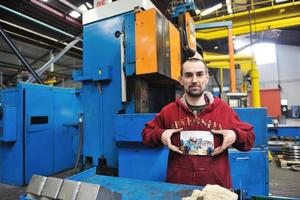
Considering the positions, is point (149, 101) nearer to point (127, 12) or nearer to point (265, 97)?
point (127, 12)

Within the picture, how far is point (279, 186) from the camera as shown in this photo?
9.68 feet

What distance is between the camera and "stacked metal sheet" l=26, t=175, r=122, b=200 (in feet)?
2.45

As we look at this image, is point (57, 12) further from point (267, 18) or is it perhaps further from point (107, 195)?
point (267, 18)

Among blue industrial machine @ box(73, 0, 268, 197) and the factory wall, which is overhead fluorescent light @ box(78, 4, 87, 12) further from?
the factory wall

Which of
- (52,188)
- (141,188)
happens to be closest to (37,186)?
(52,188)

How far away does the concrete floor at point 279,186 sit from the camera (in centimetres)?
275

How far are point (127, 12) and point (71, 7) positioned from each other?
189 centimetres

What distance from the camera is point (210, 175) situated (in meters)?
1.14

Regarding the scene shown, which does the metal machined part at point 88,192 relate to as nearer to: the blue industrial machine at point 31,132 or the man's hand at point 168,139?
the man's hand at point 168,139

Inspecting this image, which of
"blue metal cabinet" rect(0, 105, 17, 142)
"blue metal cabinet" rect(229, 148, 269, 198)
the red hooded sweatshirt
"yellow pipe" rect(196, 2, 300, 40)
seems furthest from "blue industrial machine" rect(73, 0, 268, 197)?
"yellow pipe" rect(196, 2, 300, 40)

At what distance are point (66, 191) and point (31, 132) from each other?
117 inches

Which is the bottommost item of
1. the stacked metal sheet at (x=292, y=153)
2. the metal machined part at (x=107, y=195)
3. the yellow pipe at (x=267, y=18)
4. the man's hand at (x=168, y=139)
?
the stacked metal sheet at (x=292, y=153)

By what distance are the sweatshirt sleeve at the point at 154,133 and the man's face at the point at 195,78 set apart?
0.88 ft

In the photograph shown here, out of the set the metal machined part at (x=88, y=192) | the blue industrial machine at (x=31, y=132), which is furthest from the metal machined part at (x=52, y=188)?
the blue industrial machine at (x=31, y=132)
